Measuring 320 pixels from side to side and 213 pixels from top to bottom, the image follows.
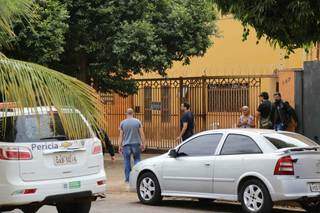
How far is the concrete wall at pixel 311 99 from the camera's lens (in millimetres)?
16094

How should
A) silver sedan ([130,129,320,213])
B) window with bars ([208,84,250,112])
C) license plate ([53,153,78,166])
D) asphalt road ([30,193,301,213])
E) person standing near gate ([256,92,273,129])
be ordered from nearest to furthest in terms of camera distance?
license plate ([53,153,78,166]), silver sedan ([130,129,320,213]), asphalt road ([30,193,301,213]), person standing near gate ([256,92,273,129]), window with bars ([208,84,250,112])

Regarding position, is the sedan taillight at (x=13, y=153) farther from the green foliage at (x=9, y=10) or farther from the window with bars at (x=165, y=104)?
the window with bars at (x=165, y=104)

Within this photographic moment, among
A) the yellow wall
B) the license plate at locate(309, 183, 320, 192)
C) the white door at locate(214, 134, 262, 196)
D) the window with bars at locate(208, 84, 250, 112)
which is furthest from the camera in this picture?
the yellow wall

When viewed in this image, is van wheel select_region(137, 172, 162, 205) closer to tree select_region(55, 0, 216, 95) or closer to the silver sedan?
the silver sedan

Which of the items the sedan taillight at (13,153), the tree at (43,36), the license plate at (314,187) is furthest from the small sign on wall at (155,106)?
the sedan taillight at (13,153)

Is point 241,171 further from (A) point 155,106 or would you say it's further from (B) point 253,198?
(A) point 155,106

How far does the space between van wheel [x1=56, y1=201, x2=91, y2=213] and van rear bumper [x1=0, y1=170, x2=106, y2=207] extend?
694 millimetres

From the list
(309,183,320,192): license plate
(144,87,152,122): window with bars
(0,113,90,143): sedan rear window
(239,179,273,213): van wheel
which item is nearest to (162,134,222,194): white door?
(239,179,273,213): van wheel

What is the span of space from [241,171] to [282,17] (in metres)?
2.64

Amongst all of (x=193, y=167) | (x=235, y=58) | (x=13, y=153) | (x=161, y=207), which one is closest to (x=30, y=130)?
(x=13, y=153)

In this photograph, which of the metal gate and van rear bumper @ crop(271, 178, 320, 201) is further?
the metal gate

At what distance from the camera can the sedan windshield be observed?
11.0m

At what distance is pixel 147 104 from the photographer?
22.8 meters

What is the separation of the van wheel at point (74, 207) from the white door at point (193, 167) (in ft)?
6.73
